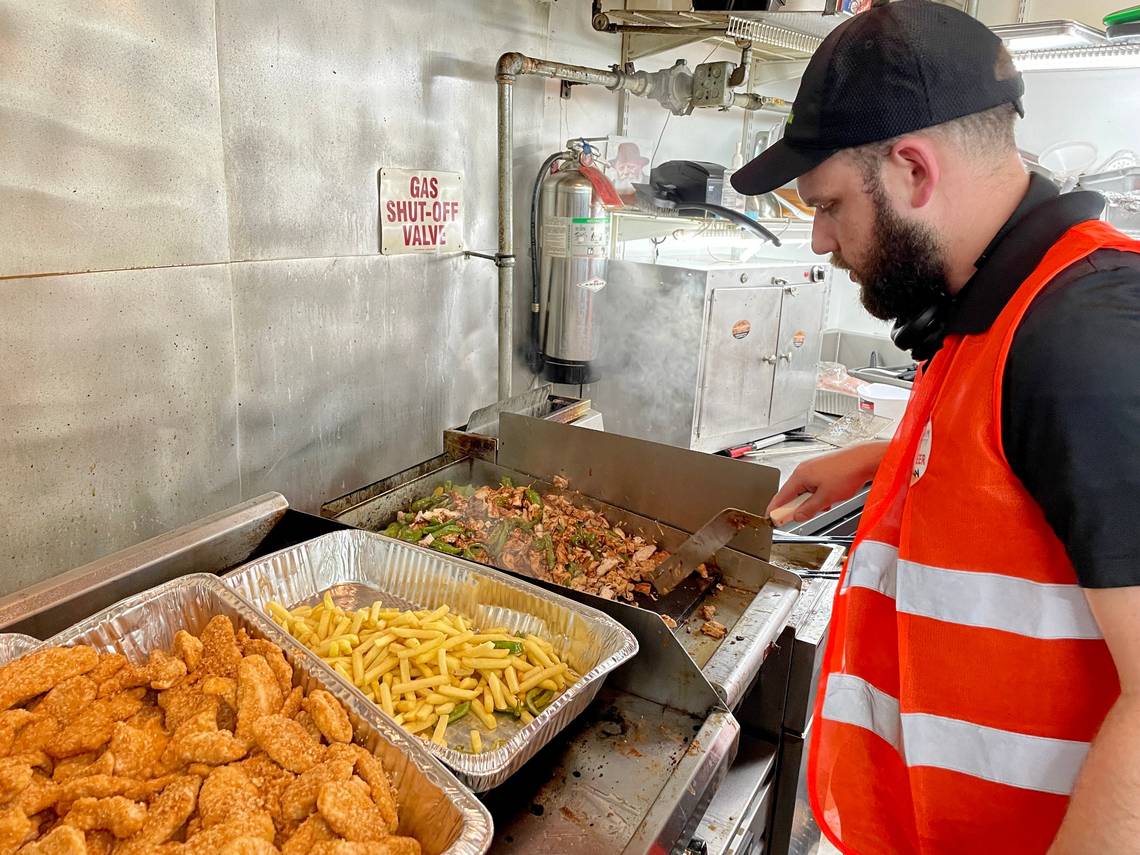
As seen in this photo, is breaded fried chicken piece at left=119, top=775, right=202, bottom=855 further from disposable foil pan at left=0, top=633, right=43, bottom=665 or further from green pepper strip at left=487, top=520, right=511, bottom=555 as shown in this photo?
green pepper strip at left=487, top=520, right=511, bottom=555

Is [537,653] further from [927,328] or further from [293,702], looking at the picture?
[927,328]

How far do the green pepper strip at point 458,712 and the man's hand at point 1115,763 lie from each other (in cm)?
88

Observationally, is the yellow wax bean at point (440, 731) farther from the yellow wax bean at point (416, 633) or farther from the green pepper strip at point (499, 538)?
the green pepper strip at point (499, 538)

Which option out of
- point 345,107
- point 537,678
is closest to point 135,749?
point 537,678

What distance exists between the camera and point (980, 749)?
44.6 inches

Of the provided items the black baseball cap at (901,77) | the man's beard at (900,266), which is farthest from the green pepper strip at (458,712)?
the black baseball cap at (901,77)

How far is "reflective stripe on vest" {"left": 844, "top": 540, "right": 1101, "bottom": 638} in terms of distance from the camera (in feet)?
3.28

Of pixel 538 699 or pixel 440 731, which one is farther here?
pixel 538 699

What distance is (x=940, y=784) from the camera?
119 centimetres

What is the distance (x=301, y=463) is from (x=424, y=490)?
0.41 meters

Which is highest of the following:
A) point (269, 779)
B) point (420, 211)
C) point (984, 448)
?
point (420, 211)

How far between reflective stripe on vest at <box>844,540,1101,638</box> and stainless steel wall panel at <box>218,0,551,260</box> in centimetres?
180

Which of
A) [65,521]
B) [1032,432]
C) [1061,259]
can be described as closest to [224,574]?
[65,521]

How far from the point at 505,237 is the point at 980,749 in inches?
86.6
